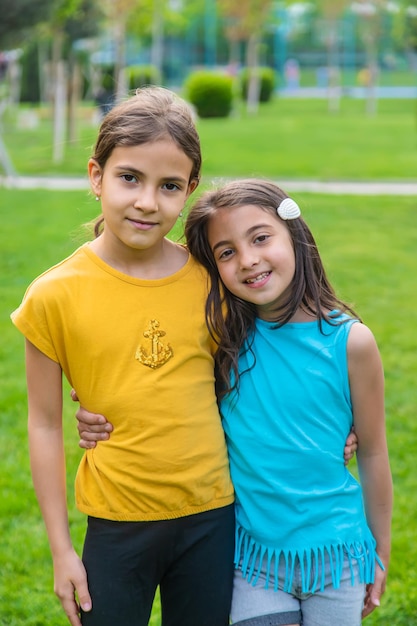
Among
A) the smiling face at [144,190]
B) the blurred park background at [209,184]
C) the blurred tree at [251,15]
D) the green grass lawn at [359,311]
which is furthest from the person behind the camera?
the blurred tree at [251,15]

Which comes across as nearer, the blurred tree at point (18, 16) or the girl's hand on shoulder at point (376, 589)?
the girl's hand on shoulder at point (376, 589)

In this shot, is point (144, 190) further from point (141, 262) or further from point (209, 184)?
point (209, 184)

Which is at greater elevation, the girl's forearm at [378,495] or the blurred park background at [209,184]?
the girl's forearm at [378,495]

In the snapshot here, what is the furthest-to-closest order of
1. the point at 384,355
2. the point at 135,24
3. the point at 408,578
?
the point at 135,24, the point at 384,355, the point at 408,578

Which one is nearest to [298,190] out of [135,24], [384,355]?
[384,355]

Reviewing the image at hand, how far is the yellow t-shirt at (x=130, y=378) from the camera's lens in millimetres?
1972

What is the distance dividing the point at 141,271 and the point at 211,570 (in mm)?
726

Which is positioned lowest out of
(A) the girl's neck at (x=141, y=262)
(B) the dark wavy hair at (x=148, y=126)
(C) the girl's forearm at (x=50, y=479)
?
(C) the girl's forearm at (x=50, y=479)

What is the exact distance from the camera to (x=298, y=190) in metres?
11.8

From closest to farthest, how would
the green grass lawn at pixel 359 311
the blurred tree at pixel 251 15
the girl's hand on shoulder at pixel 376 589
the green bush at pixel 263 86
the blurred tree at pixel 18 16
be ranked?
the girl's hand on shoulder at pixel 376 589 → the green grass lawn at pixel 359 311 → the blurred tree at pixel 18 16 → the blurred tree at pixel 251 15 → the green bush at pixel 263 86

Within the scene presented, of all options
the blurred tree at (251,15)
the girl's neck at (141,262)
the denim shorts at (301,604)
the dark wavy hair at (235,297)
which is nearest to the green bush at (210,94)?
the blurred tree at (251,15)

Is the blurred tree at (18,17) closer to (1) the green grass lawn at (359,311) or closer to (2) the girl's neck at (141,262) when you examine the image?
(1) the green grass lawn at (359,311)

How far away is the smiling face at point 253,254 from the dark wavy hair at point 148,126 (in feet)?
0.49

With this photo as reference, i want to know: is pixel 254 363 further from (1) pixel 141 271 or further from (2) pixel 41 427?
(2) pixel 41 427
